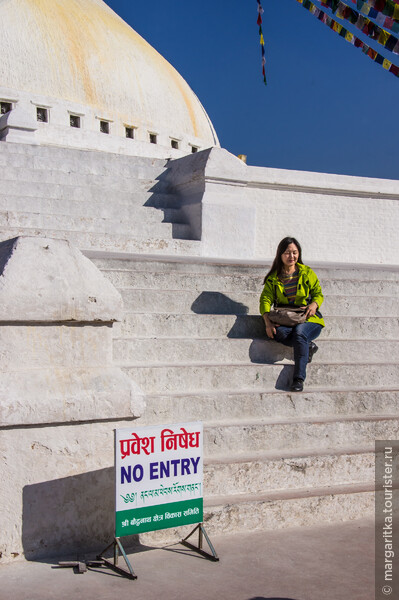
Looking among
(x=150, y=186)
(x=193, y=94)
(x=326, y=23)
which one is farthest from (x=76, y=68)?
(x=326, y=23)

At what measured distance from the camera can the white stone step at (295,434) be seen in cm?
430

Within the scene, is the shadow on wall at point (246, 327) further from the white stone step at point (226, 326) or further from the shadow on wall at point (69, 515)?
the shadow on wall at point (69, 515)

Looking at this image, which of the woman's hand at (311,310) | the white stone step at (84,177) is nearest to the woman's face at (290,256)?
the woman's hand at (311,310)

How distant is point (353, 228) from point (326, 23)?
21.0ft

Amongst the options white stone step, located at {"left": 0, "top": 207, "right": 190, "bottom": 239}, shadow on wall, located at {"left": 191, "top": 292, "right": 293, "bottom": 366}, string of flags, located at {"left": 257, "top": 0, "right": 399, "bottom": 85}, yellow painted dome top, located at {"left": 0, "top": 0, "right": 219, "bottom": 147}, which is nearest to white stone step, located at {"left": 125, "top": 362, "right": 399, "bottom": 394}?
shadow on wall, located at {"left": 191, "top": 292, "right": 293, "bottom": 366}

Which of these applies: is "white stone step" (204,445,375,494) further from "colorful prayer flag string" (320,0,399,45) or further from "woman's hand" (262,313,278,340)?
"colorful prayer flag string" (320,0,399,45)

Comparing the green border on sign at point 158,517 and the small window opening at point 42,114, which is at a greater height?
the small window opening at point 42,114

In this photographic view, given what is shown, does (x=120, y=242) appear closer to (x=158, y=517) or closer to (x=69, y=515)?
(x=69, y=515)

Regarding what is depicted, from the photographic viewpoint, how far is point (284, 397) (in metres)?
4.69

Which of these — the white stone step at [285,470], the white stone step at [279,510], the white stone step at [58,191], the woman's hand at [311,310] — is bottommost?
the white stone step at [279,510]

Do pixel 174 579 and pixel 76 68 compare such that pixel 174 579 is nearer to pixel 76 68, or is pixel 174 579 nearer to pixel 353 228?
pixel 353 228

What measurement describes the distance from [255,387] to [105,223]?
424cm

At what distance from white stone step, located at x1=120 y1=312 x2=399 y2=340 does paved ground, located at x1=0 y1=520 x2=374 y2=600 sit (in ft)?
5.82

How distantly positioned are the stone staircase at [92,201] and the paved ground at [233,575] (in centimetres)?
454
